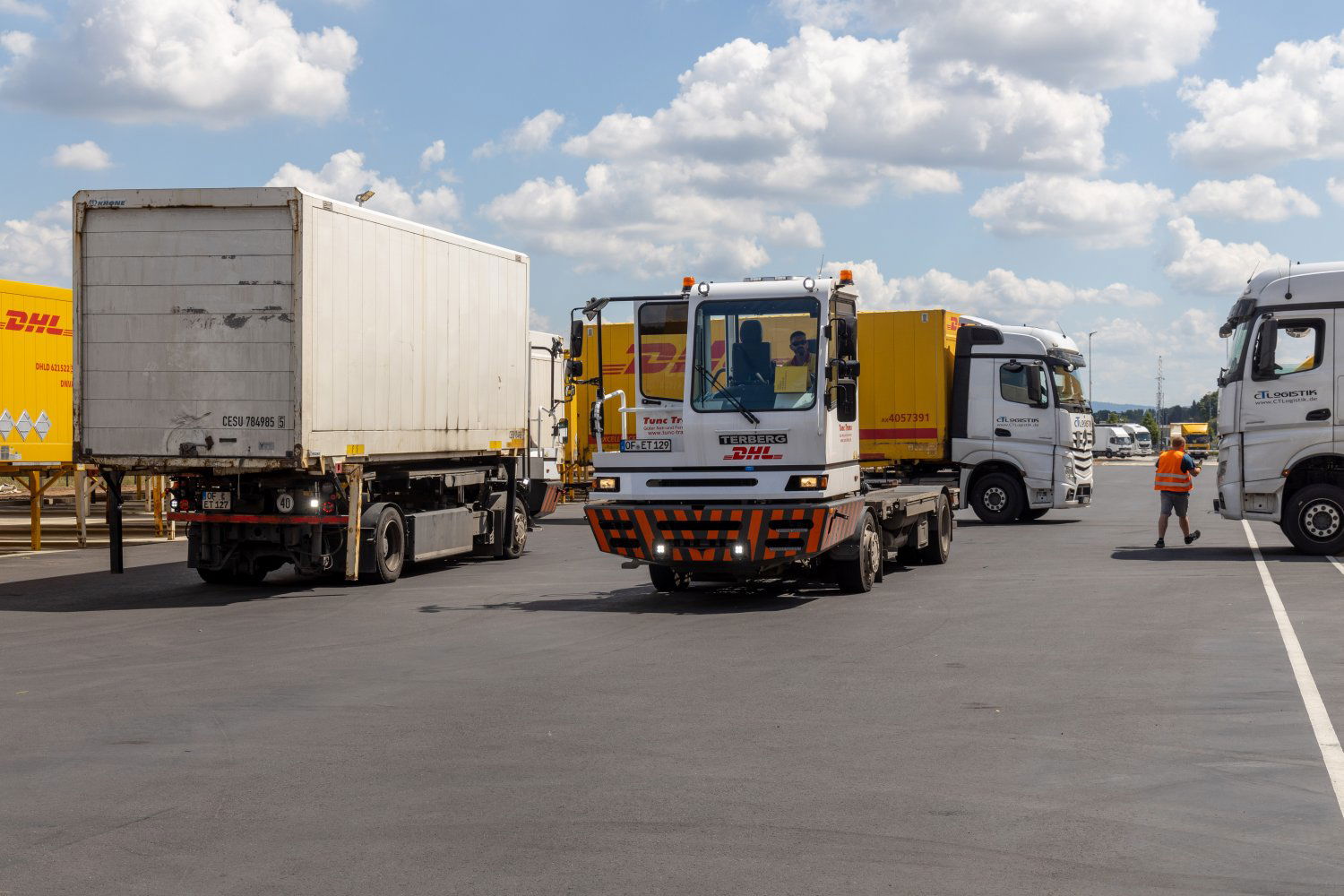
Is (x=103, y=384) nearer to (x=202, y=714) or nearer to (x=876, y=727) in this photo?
(x=202, y=714)

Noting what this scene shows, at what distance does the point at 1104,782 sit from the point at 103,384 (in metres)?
11.7

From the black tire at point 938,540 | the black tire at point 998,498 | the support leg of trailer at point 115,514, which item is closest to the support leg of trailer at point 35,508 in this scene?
the support leg of trailer at point 115,514

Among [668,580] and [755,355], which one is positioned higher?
[755,355]

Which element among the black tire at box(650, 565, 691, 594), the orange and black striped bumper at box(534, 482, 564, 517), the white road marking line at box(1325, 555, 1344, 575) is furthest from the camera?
the orange and black striped bumper at box(534, 482, 564, 517)

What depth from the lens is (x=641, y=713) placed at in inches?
336

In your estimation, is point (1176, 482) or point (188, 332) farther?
point (1176, 482)

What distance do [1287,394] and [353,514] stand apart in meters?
11.8

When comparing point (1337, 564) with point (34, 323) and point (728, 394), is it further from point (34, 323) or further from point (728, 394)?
point (34, 323)

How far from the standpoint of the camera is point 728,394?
14414 millimetres

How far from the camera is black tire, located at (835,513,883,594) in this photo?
49.5ft

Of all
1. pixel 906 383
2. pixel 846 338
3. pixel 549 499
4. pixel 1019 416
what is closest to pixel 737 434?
pixel 846 338

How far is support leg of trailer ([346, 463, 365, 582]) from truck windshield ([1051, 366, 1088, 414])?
14523 millimetres

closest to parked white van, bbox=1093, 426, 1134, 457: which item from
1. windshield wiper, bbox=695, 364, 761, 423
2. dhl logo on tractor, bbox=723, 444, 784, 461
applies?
windshield wiper, bbox=695, 364, 761, 423

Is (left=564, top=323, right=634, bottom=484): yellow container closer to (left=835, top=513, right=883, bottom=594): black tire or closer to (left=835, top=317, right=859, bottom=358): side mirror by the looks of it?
(left=835, top=513, right=883, bottom=594): black tire
